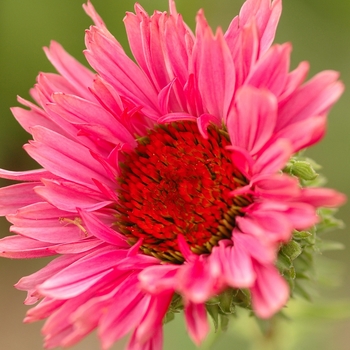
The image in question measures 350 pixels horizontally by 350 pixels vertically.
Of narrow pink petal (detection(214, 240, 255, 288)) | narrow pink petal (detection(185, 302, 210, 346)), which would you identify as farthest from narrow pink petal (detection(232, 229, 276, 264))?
narrow pink petal (detection(185, 302, 210, 346))

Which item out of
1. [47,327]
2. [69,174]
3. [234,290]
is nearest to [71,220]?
[69,174]

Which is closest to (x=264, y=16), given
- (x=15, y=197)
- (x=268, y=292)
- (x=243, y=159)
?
(x=243, y=159)

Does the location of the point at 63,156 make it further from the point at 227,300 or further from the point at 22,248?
the point at 227,300

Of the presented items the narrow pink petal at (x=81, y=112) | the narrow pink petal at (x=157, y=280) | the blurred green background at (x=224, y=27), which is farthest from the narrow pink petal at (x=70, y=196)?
the blurred green background at (x=224, y=27)

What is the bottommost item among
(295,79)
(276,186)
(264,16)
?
(276,186)

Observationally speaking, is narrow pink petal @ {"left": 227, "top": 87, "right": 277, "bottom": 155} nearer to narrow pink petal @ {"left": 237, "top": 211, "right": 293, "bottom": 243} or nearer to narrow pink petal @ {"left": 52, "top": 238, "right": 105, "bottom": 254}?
narrow pink petal @ {"left": 237, "top": 211, "right": 293, "bottom": 243}
